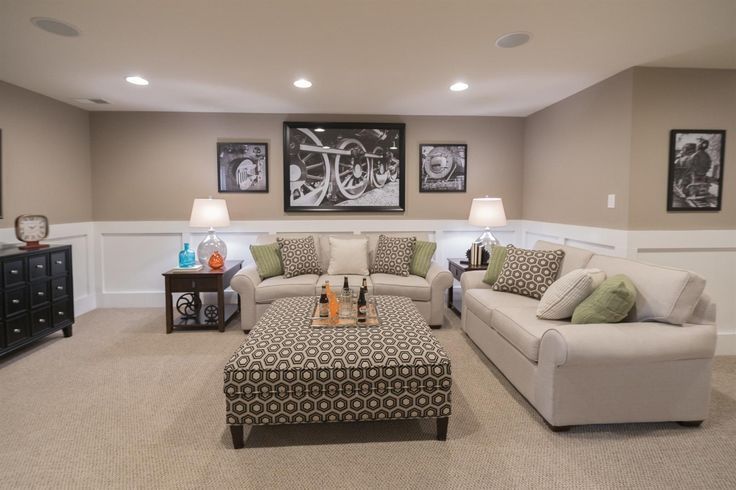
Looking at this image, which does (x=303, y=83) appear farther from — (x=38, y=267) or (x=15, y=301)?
(x=15, y=301)

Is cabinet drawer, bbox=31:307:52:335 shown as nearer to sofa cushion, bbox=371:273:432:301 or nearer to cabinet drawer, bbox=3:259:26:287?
cabinet drawer, bbox=3:259:26:287

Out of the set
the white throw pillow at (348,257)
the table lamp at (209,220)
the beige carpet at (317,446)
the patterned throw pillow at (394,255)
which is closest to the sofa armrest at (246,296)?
the table lamp at (209,220)

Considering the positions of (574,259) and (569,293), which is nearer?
(569,293)

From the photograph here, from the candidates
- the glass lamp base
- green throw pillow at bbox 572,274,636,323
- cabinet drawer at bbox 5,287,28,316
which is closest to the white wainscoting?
cabinet drawer at bbox 5,287,28,316

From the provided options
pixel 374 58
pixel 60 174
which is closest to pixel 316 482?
pixel 374 58

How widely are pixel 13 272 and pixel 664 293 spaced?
458cm

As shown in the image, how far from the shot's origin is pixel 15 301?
10.3 feet

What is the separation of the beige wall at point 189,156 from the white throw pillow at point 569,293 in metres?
2.55

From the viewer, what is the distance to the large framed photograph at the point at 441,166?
4895 mm

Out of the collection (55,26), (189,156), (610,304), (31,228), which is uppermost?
(55,26)

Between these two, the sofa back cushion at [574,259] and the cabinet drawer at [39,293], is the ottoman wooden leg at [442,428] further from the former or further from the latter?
the cabinet drawer at [39,293]

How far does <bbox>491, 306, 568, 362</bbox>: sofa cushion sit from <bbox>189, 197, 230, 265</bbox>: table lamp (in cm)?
290

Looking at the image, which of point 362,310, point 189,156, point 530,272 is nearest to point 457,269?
point 530,272

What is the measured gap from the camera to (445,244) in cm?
499
